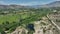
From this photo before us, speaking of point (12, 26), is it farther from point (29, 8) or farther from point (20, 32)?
point (29, 8)

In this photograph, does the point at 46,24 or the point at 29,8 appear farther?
the point at 29,8

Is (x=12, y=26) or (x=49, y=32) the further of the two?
(x=12, y=26)

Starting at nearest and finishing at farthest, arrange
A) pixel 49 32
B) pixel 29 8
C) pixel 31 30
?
pixel 49 32 → pixel 31 30 → pixel 29 8

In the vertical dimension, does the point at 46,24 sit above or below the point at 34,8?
above

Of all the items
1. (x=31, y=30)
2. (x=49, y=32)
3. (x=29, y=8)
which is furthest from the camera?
(x=29, y=8)

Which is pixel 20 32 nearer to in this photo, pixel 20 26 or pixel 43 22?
pixel 20 26

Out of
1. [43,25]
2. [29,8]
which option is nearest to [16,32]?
[43,25]

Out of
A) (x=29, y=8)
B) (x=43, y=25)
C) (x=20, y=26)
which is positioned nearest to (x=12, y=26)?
(x=20, y=26)

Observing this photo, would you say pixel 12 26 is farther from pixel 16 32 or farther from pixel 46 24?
pixel 46 24

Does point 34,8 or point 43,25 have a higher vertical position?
point 43,25
